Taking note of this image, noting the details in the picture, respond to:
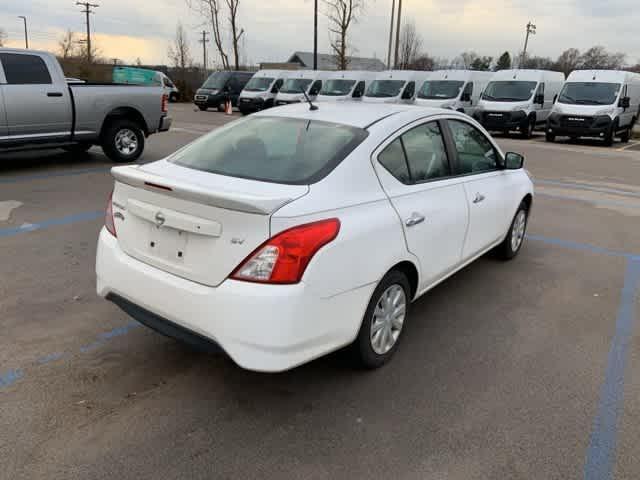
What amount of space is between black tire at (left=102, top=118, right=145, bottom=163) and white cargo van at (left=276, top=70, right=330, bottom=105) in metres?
15.3

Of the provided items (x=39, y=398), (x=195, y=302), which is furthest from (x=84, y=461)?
(x=195, y=302)

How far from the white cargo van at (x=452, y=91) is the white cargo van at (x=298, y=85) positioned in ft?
18.9

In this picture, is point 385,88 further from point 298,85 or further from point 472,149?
point 472,149

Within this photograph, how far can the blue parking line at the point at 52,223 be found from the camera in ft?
19.5

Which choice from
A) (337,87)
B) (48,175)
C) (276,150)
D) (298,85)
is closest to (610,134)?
(337,87)

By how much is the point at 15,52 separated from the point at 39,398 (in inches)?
302

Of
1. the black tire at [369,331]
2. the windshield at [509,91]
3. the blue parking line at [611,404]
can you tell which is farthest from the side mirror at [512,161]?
the windshield at [509,91]

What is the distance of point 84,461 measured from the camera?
255 cm

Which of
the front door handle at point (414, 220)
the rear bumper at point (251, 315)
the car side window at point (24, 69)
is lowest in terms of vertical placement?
the rear bumper at point (251, 315)

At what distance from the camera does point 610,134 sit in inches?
715

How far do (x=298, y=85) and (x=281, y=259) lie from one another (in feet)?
81.8

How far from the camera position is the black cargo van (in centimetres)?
2812

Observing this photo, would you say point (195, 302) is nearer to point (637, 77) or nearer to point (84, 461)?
point (84, 461)

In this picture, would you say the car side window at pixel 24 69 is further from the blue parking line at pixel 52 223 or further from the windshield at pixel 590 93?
the windshield at pixel 590 93
